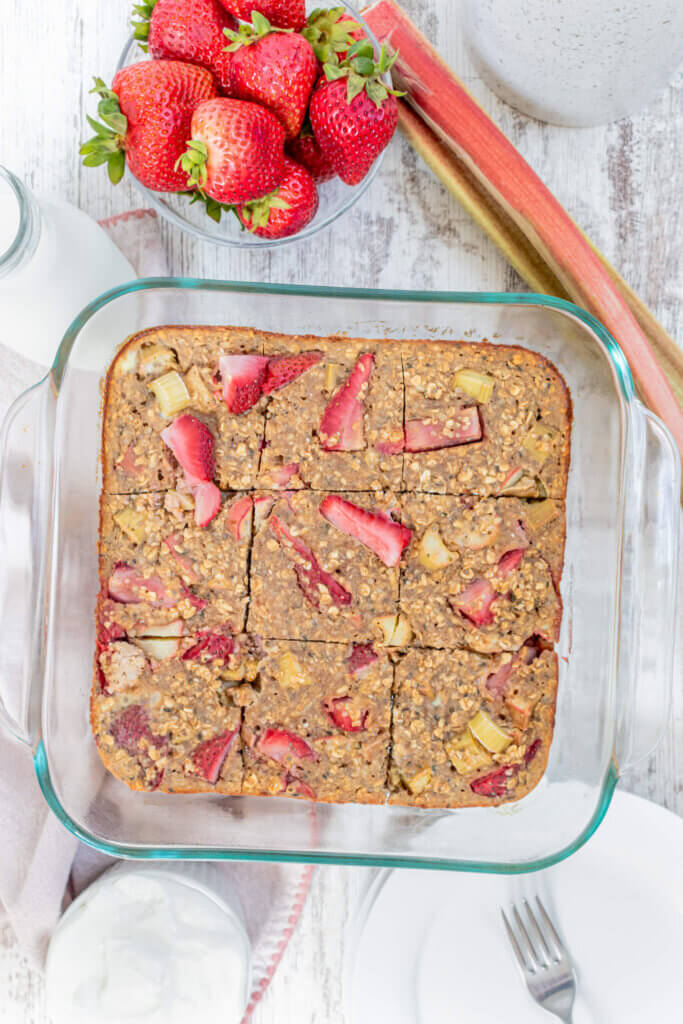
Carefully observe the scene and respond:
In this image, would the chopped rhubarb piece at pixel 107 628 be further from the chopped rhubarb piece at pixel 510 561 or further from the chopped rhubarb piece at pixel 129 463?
the chopped rhubarb piece at pixel 510 561

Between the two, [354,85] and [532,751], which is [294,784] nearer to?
[532,751]

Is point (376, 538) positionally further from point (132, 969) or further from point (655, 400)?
point (132, 969)

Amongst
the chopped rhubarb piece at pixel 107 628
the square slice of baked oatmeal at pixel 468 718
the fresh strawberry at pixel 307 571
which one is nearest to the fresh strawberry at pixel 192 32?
the fresh strawberry at pixel 307 571

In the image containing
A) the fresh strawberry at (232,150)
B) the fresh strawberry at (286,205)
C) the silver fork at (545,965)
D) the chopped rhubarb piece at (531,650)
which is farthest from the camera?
the silver fork at (545,965)

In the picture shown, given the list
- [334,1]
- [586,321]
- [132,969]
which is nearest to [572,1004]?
[132,969]

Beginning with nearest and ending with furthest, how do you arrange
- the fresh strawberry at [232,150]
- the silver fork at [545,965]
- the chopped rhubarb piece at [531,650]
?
1. the fresh strawberry at [232,150]
2. the chopped rhubarb piece at [531,650]
3. the silver fork at [545,965]

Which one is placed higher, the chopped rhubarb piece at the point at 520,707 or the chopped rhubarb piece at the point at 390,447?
the chopped rhubarb piece at the point at 390,447

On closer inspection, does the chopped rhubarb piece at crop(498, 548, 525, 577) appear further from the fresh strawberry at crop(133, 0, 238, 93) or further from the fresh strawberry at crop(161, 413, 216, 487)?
the fresh strawberry at crop(133, 0, 238, 93)
